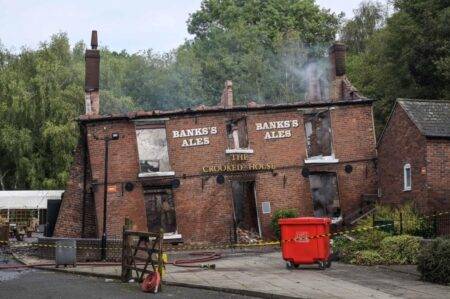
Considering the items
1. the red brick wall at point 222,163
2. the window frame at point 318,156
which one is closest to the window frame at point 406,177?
the red brick wall at point 222,163

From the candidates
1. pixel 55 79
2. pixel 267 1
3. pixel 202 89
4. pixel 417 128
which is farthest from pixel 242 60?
pixel 417 128

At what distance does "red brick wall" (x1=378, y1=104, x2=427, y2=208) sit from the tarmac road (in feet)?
36.9

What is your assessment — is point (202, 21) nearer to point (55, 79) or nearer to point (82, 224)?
point (55, 79)

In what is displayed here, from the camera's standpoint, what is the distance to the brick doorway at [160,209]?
27.5m

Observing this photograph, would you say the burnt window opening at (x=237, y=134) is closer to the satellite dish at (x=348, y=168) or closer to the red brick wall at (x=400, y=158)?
the satellite dish at (x=348, y=168)

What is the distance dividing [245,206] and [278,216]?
2519 millimetres

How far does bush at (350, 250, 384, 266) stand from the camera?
731 inches

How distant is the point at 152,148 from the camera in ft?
90.7

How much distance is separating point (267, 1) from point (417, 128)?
4879 centimetres

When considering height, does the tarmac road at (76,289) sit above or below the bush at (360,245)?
below

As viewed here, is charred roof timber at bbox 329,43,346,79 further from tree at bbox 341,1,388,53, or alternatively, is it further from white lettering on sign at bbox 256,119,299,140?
tree at bbox 341,1,388,53

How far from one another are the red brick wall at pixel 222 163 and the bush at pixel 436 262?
41.4ft

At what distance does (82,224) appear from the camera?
91.2ft

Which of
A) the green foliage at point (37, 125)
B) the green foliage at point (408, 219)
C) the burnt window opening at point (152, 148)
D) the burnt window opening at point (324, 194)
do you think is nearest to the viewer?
the green foliage at point (408, 219)
